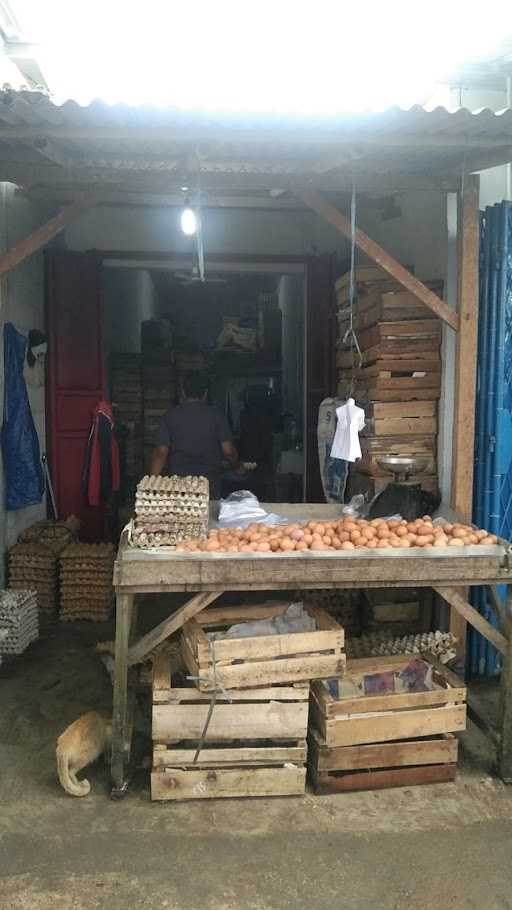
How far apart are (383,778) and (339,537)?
1.36 m

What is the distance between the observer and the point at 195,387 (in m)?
6.22

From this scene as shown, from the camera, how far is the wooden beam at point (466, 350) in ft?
16.1

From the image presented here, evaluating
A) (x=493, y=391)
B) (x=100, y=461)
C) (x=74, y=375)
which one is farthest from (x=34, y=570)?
(x=493, y=391)

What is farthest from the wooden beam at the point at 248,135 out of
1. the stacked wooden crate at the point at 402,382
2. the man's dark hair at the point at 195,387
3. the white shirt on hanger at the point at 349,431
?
the man's dark hair at the point at 195,387

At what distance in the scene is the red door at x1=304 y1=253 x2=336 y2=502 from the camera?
27.5 feet

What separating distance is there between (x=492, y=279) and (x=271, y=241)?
→ 162 inches

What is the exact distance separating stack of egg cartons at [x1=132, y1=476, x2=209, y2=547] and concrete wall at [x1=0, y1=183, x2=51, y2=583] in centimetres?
298

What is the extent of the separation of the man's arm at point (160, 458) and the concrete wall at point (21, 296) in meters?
1.53

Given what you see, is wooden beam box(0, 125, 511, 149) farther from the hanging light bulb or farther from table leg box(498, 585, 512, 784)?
table leg box(498, 585, 512, 784)

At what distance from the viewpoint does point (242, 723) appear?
12.6 ft

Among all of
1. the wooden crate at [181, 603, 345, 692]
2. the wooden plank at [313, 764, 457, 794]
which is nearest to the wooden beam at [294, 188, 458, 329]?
the wooden crate at [181, 603, 345, 692]

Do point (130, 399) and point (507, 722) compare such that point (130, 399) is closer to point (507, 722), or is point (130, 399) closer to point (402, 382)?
point (402, 382)

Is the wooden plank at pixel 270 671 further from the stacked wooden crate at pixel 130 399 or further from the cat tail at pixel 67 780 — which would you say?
the stacked wooden crate at pixel 130 399

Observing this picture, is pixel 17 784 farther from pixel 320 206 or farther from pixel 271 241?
pixel 271 241
